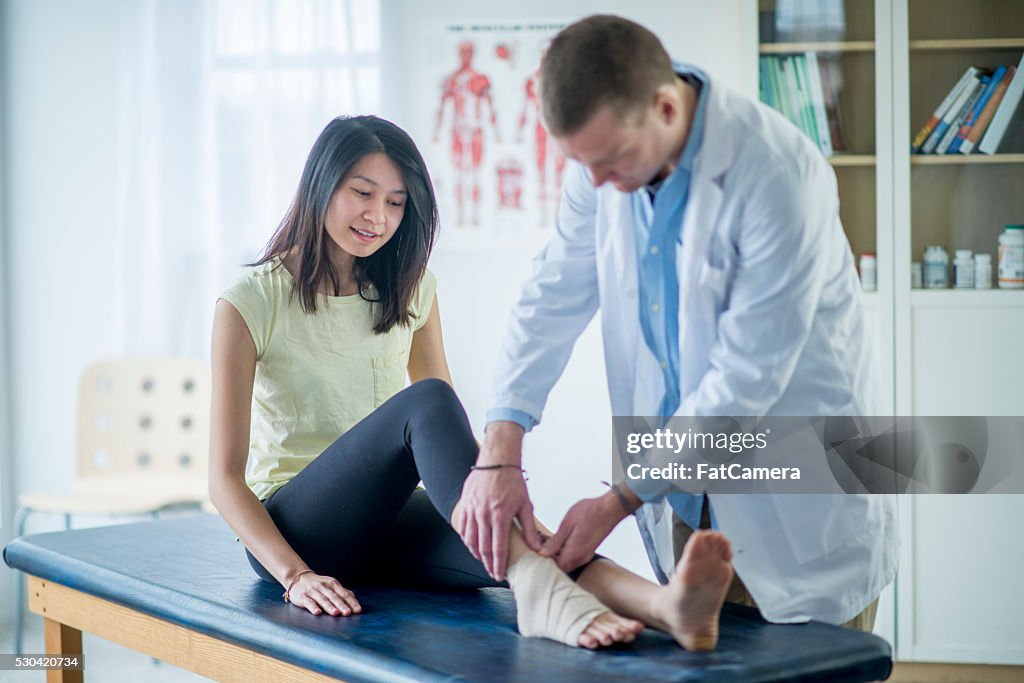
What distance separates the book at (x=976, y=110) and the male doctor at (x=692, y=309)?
1528mm

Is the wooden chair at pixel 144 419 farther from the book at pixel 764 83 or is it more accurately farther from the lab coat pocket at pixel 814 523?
the lab coat pocket at pixel 814 523

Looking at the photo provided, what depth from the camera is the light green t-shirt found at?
5.30 feet

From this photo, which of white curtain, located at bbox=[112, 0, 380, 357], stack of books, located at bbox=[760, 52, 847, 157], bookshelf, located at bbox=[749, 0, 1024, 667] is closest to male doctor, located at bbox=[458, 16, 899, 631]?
bookshelf, located at bbox=[749, 0, 1024, 667]

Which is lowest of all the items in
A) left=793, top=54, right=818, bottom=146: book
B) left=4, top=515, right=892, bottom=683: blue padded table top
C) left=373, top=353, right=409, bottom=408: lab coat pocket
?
left=4, top=515, right=892, bottom=683: blue padded table top

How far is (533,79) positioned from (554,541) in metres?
1.97

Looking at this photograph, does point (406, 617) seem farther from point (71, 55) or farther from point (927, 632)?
point (71, 55)

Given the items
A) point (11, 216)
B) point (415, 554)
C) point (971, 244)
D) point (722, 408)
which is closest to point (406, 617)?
point (415, 554)

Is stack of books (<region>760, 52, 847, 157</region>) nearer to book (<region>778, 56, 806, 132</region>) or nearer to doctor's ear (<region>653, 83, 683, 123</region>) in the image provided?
book (<region>778, 56, 806, 132</region>)

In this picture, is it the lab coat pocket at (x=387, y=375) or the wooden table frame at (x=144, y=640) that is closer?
the wooden table frame at (x=144, y=640)

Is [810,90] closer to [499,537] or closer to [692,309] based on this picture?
[692,309]

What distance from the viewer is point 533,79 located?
2.99 m

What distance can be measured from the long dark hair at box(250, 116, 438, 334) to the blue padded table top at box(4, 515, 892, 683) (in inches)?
18.5

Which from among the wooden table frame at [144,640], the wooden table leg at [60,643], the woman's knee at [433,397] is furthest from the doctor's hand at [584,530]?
the wooden table leg at [60,643]

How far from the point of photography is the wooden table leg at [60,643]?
1865 millimetres
